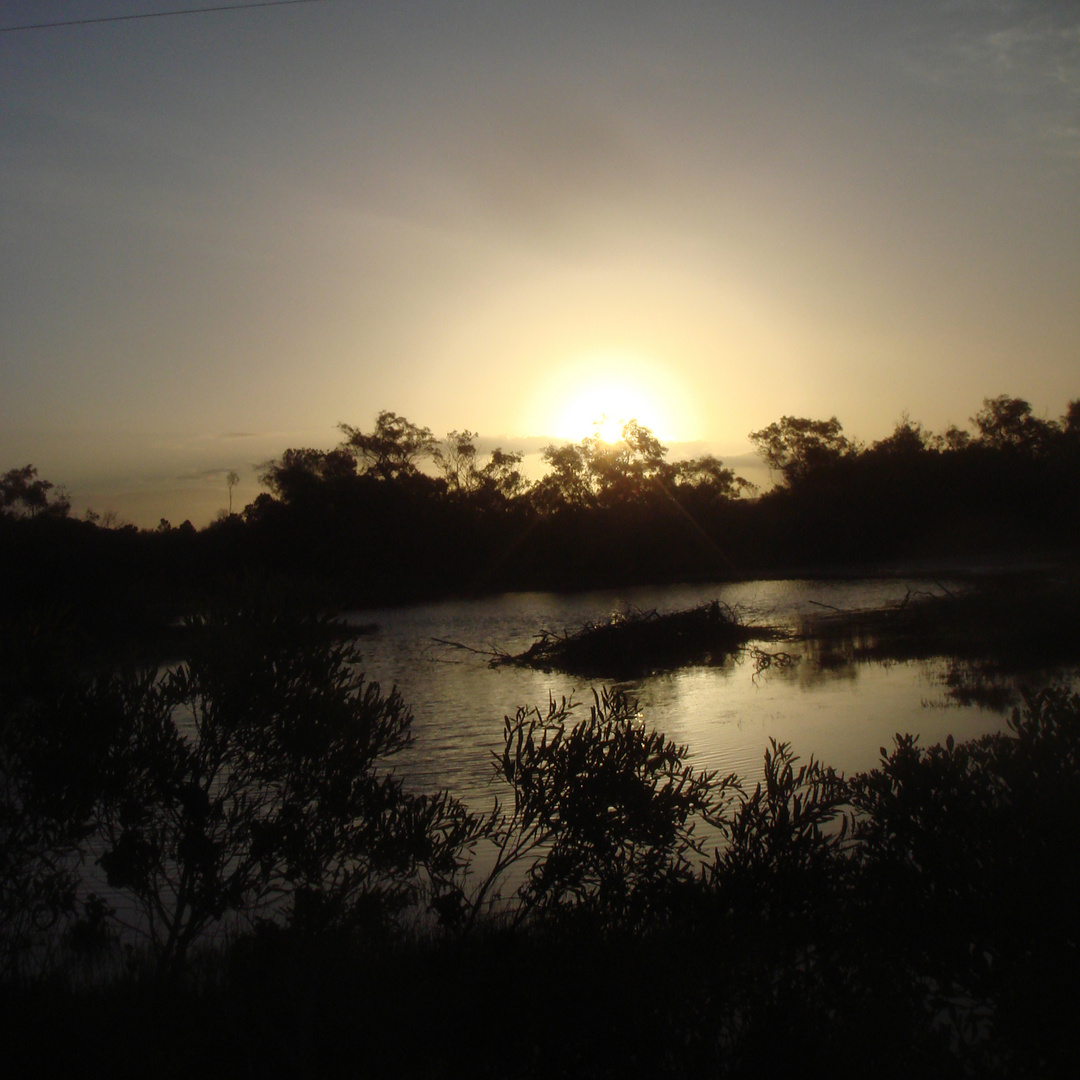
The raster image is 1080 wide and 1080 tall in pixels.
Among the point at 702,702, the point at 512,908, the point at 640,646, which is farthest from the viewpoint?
the point at 640,646

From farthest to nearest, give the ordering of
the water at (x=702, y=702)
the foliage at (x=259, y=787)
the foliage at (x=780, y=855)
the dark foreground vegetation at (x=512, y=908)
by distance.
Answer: the water at (x=702, y=702) < the foliage at (x=259, y=787) < the foliage at (x=780, y=855) < the dark foreground vegetation at (x=512, y=908)

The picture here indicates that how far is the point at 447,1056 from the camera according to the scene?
4.44 m

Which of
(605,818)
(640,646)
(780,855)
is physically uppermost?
(605,818)

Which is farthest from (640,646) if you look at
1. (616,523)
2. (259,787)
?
(616,523)

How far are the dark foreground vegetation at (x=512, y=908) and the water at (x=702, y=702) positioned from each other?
13.0 ft

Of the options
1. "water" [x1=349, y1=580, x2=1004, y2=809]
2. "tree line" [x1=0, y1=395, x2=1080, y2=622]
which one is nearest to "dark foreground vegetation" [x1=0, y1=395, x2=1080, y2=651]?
"tree line" [x1=0, y1=395, x2=1080, y2=622]

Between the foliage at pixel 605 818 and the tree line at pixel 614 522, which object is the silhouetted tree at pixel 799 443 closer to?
the tree line at pixel 614 522

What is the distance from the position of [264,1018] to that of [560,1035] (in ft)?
4.92

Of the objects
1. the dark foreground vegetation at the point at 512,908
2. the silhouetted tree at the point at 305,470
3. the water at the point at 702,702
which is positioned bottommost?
the water at the point at 702,702

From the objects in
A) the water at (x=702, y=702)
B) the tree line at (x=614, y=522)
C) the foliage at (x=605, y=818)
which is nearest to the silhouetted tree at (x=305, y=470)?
the tree line at (x=614, y=522)

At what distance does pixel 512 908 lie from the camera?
6340 millimetres

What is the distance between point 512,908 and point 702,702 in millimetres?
9480

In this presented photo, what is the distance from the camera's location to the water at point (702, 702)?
36.0 ft

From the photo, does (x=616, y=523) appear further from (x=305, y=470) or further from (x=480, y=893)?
(x=480, y=893)
